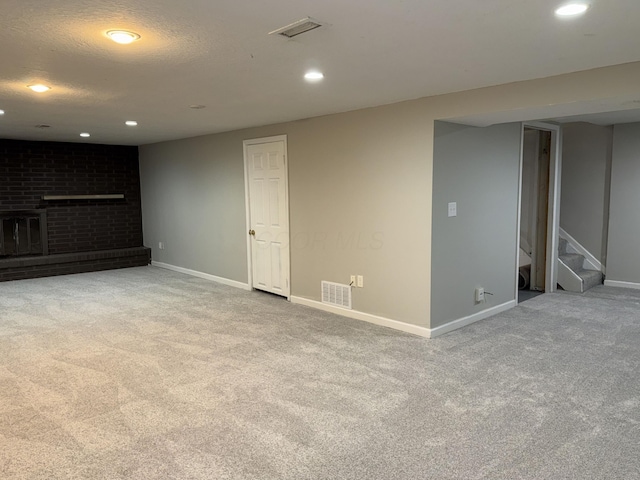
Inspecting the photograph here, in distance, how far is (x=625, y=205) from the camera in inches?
236

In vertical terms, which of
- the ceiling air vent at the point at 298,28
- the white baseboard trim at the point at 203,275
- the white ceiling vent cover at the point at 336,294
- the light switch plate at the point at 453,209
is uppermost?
the ceiling air vent at the point at 298,28

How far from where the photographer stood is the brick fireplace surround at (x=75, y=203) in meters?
6.98

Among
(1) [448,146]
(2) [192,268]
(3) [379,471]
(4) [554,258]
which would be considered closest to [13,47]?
(3) [379,471]

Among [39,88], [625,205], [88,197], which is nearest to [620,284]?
[625,205]

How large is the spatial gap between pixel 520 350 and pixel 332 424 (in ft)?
6.23

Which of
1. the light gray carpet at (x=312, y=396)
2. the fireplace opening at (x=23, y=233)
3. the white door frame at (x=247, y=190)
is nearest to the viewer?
the light gray carpet at (x=312, y=396)

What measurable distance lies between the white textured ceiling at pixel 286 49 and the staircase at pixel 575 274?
3.45 meters

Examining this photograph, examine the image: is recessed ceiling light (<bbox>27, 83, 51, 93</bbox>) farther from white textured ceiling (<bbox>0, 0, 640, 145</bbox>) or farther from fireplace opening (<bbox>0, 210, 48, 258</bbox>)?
fireplace opening (<bbox>0, 210, 48, 258</bbox>)

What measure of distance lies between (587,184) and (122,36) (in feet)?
20.3

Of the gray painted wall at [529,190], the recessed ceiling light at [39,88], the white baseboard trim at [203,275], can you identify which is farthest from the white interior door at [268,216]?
the gray painted wall at [529,190]

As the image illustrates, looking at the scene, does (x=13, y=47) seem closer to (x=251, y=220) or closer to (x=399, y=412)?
(x=399, y=412)

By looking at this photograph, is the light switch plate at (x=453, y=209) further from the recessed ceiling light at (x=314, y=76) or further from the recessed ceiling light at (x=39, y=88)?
the recessed ceiling light at (x=39, y=88)

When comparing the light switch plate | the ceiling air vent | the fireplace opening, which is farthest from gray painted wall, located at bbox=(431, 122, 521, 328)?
the fireplace opening

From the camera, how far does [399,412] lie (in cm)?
276
